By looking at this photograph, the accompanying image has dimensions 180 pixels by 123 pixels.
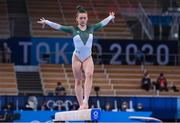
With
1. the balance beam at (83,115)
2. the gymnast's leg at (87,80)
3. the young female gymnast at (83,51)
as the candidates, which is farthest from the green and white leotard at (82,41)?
the balance beam at (83,115)

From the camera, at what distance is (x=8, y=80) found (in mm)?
24625

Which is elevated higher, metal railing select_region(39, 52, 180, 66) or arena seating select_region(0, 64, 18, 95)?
metal railing select_region(39, 52, 180, 66)

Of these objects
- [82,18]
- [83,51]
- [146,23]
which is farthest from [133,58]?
[82,18]

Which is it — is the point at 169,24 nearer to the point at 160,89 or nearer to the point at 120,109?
the point at 160,89

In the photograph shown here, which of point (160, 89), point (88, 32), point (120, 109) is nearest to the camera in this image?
point (88, 32)

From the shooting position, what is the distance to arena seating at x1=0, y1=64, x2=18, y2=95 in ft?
78.5

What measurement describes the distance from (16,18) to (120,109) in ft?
25.6

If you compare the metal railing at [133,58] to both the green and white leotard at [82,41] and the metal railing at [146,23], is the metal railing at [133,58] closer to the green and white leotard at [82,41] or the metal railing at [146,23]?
the metal railing at [146,23]

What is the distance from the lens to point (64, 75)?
83.0 feet

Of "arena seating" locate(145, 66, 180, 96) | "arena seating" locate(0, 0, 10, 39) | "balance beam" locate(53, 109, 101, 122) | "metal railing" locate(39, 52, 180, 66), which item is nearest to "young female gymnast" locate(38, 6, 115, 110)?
"balance beam" locate(53, 109, 101, 122)

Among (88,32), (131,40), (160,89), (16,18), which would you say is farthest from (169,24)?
(88,32)

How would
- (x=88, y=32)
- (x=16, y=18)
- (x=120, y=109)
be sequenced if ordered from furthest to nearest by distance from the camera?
(x=16, y=18) < (x=120, y=109) < (x=88, y=32)

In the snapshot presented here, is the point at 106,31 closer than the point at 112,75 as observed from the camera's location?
No

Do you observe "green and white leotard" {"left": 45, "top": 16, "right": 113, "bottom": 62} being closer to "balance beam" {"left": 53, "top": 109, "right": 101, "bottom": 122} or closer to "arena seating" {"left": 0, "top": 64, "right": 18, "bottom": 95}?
→ "balance beam" {"left": 53, "top": 109, "right": 101, "bottom": 122}
